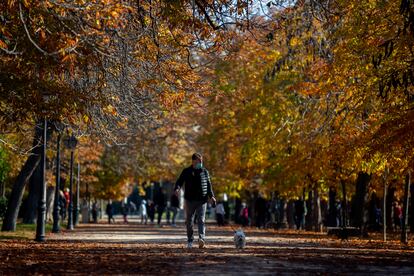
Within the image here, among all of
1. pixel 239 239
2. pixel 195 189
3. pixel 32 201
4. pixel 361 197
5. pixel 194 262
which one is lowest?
pixel 194 262

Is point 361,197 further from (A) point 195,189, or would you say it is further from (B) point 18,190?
(A) point 195,189

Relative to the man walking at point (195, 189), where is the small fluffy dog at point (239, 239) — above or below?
below

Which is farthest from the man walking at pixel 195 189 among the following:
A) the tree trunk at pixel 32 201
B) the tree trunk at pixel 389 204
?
the tree trunk at pixel 389 204

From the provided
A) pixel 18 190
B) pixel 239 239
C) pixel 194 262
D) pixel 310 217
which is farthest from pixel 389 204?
pixel 194 262

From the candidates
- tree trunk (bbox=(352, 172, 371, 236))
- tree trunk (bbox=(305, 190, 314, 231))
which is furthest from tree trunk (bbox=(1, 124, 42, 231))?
tree trunk (bbox=(305, 190, 314, 231))

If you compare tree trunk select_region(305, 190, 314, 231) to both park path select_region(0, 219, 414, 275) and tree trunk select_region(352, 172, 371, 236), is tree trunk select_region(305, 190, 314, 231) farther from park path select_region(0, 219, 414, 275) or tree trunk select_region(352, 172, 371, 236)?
park path select_region(0, 219, 414, 275)

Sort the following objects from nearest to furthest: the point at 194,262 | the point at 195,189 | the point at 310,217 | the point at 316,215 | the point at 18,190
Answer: the point at 194,262 < the point at 195,189 < the point at 18,190 < the point at 316,215 < the point at 310,217

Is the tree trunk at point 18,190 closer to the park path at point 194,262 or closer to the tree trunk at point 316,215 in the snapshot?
the park path at point 194,262

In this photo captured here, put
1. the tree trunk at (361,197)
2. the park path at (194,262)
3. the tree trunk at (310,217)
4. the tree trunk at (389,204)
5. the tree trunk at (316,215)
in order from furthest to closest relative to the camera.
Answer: the tree trunk at (389,204), the tree trunk at (310,217), the tree trunk at (316,215), the tree trunk at (361,197), the park path at (194,262)

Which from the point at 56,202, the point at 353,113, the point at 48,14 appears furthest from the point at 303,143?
the point at 48,14

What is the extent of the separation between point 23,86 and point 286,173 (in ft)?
79.1

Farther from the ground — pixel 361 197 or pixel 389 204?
pixel 389 204

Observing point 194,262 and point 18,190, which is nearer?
point 194,262

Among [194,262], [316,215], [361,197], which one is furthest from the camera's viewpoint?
[316,215]
